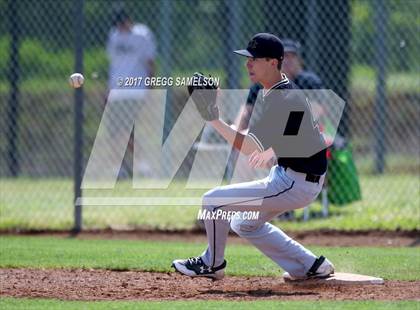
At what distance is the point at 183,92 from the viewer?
684 inches

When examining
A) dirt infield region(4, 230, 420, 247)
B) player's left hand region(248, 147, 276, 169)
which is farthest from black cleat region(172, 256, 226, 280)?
dirt infield region(4, 230, 420, 247)

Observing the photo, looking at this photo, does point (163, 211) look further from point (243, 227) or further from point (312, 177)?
point (312, 177)

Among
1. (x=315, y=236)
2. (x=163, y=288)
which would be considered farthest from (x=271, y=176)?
(x=315, y=236)

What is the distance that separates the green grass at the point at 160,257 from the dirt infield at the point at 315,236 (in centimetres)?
47

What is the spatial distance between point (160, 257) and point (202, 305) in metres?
2.45

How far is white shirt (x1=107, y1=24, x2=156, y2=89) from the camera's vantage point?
1392 centimetres

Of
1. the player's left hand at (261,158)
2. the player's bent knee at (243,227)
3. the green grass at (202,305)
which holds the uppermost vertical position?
the player's left hand at (261,158)

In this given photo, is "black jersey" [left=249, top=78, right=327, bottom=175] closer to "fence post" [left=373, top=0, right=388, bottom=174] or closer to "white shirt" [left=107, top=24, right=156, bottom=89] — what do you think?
"fence post" [left=373, top=0, right=388, bottom=174]

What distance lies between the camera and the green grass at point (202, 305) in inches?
235

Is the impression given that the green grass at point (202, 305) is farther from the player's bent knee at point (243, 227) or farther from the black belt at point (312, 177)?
the black belt at point (312, 177)

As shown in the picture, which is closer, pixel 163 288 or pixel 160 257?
pixel 163 288

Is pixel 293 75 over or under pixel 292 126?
under

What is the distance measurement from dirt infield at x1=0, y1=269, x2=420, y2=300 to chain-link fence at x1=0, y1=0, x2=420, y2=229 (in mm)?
3151

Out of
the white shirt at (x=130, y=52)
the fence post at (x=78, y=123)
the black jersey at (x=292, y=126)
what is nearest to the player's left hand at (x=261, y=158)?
the black jersey at (x=292, y=126)
